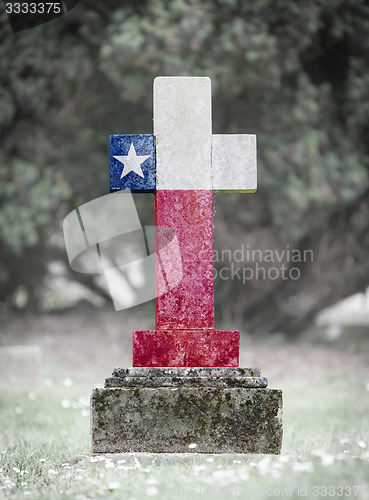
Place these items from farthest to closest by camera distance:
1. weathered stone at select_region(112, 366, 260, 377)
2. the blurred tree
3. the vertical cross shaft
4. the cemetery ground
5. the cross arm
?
the blurred tree → the cross arm → the vertical cross shaft → weathered stone at select_region(112, 366, 260, 377) → the cemetery ground

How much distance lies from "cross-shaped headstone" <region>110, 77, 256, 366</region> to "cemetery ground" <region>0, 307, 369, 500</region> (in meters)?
0.84

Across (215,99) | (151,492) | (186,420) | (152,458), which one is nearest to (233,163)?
(186,420)

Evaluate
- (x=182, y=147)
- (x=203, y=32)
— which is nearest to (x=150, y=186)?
(x=182, y=147)

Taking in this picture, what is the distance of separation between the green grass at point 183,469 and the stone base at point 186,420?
0.15 meters

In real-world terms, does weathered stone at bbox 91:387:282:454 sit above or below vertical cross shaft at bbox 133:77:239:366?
below

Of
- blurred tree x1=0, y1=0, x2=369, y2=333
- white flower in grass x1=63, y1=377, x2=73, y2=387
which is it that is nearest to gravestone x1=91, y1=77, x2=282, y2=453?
white flower in grass x1=63, y1=377, x2=73, y2=387

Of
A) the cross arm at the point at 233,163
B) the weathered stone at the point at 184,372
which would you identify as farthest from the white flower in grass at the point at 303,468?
the cross arm at the point at 233,163

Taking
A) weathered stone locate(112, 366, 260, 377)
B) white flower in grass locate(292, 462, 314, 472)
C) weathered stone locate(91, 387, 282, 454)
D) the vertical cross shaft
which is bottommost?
white flower in grass locate(292, 462, 314, 472)

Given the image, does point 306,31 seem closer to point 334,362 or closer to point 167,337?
point 334,362

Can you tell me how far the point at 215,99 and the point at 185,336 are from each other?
5634mm

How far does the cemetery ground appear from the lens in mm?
2748

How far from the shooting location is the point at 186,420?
3.32 meters

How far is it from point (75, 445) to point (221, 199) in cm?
557

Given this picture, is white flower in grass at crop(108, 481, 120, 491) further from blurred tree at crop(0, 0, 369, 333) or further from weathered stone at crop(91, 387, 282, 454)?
blurred tree at crop(0, 0, 369, 333)
